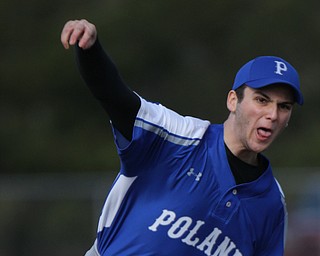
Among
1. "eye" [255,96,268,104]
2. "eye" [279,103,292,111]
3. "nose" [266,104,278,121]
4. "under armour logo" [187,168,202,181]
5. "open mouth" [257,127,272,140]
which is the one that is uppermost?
"eye" [279,103,292,111]

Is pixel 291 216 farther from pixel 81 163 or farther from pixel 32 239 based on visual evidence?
pixel 81 163

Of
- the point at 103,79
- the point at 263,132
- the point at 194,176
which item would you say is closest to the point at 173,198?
the point at 194,176

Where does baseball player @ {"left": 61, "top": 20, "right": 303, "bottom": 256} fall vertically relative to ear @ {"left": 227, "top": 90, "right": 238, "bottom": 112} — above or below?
below

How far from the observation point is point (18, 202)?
41.4 feet

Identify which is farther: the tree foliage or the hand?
the tree foliage

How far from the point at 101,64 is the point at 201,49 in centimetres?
2066

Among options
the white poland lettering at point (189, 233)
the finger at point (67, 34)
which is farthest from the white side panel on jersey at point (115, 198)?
the finger at point (67, 34)

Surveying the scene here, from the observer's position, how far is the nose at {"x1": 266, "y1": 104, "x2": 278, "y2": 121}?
474 centimetres

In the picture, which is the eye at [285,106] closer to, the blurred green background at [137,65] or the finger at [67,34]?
the finger at [67,34]

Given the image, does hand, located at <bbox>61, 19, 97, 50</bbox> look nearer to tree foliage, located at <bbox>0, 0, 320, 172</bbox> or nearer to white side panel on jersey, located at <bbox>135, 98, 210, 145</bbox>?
white side panel on jersey, located at <bbox>135, 98, 210, 145</bbox>

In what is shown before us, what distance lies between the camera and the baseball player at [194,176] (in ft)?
15.1

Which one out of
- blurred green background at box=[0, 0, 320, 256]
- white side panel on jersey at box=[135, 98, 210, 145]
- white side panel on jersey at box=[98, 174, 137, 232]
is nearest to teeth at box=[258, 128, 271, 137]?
white side panel on jersey at box=[135, 98, 210, 145]

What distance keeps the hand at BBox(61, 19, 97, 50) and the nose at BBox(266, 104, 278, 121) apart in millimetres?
993

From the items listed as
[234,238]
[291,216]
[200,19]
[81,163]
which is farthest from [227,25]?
[234,238]
